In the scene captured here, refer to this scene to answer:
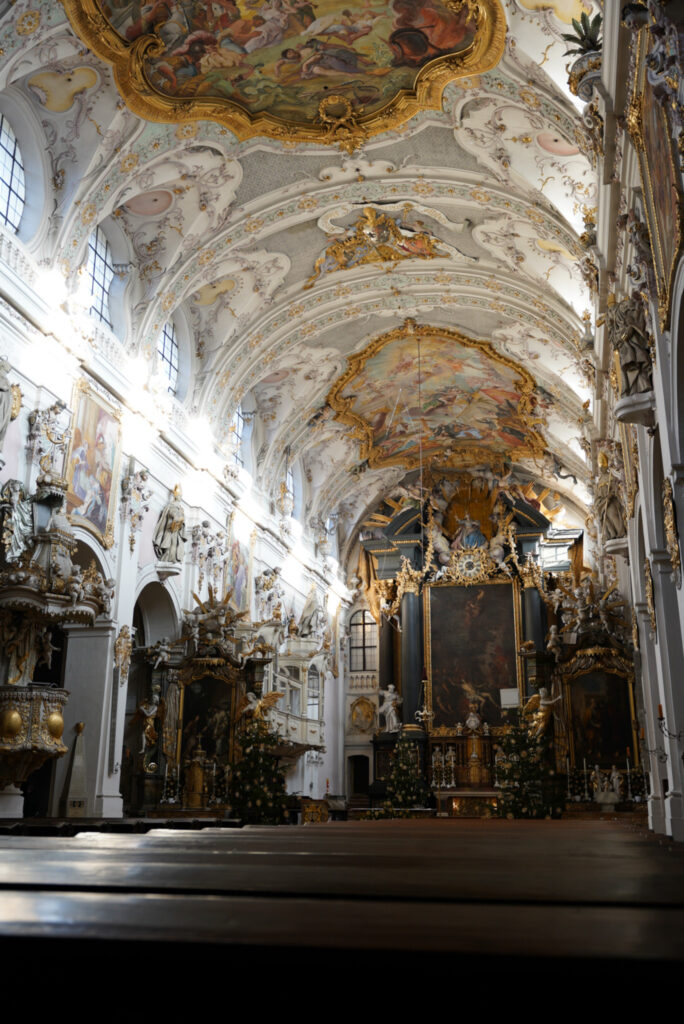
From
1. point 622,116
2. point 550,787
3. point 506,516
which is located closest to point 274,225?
point 622,116

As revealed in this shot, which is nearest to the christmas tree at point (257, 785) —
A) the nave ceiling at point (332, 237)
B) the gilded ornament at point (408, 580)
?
the nave ceiling at point (332, 237)

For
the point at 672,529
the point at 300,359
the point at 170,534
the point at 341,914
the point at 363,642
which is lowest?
the point at 341,914

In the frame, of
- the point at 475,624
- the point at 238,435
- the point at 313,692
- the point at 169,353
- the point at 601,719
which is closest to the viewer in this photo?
the point at 169,353

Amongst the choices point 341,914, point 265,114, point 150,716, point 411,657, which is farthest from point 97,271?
point 411,657

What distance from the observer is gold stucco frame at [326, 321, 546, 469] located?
21.0 metres

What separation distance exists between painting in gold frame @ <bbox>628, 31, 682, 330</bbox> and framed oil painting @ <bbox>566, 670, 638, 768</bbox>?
54.2 ft

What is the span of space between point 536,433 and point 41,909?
24.0 meters

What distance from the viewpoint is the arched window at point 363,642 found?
2950 centimetres

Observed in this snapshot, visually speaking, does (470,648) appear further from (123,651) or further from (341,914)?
(341,914)

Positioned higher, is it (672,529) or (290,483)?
(290,483)

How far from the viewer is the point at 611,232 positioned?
11070 mm

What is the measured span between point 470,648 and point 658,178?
22.4 meters

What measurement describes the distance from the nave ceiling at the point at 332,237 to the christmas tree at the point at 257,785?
660 cm

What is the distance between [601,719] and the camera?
22.1 meters
